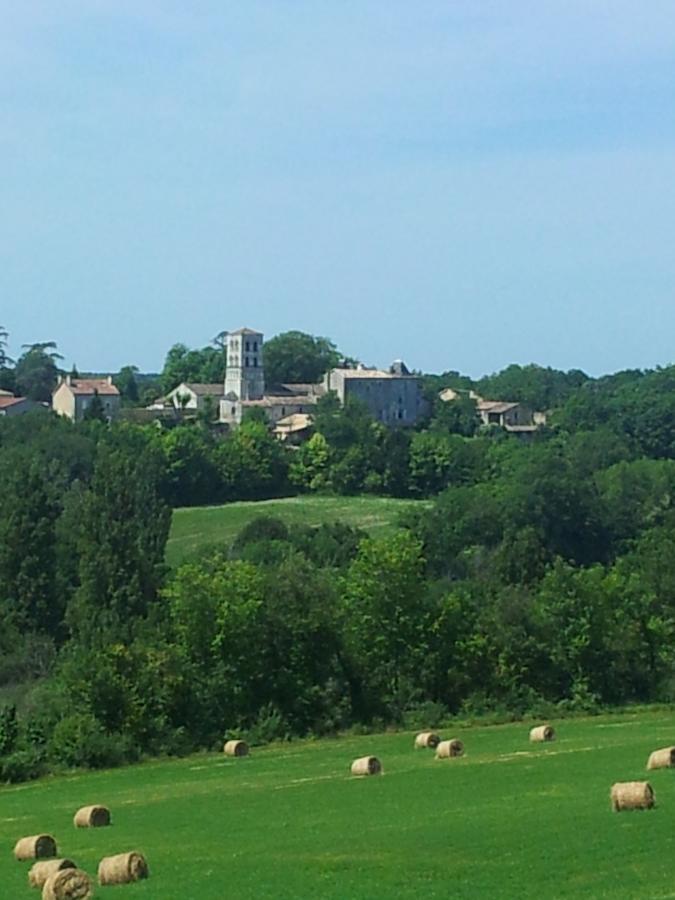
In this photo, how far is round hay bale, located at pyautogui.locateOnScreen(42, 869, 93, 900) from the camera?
74.9 ft

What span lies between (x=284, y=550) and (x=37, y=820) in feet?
259

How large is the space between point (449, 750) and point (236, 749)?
31.5ft

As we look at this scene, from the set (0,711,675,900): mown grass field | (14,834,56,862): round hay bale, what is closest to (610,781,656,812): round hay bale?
(0,711,675,900): mown grass field

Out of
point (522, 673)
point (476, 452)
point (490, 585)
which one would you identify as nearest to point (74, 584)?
point (490, 585)

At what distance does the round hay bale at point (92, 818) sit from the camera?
32469 millimetres

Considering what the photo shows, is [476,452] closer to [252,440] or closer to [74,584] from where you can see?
[252,440]

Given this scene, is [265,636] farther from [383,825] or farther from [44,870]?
[44,870]

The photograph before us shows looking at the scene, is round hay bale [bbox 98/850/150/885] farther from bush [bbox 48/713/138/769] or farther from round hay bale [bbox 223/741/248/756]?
round hay bale [bbox 223/741/248/756]

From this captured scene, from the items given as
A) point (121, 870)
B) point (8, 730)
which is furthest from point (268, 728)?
point (121, 870)

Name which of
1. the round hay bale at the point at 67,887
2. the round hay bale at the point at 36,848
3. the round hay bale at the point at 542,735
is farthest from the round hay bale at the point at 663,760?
the round hay bale at the point at 67,887

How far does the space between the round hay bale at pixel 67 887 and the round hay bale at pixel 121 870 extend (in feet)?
2.85

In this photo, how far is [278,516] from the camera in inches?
5546

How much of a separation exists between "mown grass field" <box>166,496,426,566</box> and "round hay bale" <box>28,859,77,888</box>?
326 feet

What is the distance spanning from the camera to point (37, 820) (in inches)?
1382
